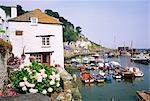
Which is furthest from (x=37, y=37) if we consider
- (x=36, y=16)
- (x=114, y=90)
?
(x=114, y=90)

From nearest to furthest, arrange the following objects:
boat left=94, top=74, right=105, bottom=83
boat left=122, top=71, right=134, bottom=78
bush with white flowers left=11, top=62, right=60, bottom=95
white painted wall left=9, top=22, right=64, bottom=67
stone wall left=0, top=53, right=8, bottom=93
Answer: bush with white flowers left=11, top=62, right=60, bottom=95, stone wall left=0, top=53, right=8, bottom=93, white painted wall left=9, top=22, right=64, bottom=67, boat left=94, top=74, right=105, bottom=83, boat left=122, top=71, right=134, bottom=78

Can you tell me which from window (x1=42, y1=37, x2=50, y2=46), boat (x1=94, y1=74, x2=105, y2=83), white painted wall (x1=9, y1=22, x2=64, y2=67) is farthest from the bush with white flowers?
boat (x1=94, y1=74, x2=105, y2=83)

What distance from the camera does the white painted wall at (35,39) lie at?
2602 cm

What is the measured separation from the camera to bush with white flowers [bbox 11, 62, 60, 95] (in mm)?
11809

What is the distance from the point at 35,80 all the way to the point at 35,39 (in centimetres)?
1502

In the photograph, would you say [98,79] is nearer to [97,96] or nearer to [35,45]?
[97,96]

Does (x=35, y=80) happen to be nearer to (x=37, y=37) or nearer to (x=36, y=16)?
(x=37, y=37)

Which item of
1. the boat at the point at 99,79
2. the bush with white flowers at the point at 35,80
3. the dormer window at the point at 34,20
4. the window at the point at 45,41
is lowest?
the boat at the point at 99,79

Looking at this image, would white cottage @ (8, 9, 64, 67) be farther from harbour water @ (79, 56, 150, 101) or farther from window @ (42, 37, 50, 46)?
harbour water @ (79, 56, 150, 101)

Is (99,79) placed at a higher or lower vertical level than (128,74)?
lower

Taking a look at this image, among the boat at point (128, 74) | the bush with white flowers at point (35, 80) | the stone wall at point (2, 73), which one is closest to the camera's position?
the bush with white flowers at point (35, 80)

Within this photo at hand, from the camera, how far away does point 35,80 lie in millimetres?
11891

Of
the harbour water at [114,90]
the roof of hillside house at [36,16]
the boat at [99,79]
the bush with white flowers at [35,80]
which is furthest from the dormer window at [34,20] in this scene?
the boat at [99,79]

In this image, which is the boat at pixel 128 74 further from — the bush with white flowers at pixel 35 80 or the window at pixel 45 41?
the bush with white flowers at pixel 35 80
